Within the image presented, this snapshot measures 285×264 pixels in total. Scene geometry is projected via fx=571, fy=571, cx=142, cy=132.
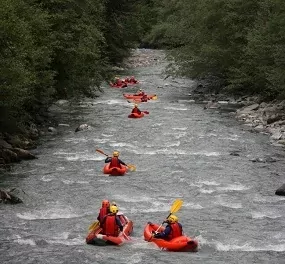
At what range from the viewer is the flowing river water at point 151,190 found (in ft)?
38.0

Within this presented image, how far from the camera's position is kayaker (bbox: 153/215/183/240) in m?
11.8

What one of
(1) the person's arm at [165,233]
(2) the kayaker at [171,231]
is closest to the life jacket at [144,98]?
(2) the kayaker at [171,231]

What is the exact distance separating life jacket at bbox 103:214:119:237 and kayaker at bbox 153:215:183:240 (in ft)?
2.76

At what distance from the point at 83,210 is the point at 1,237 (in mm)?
2617

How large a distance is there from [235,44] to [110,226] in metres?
20.3

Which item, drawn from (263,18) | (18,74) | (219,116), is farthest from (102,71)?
(18,74)

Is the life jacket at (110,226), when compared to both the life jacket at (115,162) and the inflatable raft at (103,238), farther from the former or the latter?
the life jacket at (115,162)

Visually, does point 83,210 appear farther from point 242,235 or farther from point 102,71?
point 102,71

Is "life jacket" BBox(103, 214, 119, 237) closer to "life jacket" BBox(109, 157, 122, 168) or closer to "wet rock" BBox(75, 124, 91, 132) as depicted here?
"life jacket" BBox(109, 157, 122, 168)

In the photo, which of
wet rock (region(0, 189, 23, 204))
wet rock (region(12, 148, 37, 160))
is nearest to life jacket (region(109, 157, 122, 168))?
wet rock (region(12, 148, 37, 160))

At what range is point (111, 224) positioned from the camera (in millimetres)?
12102

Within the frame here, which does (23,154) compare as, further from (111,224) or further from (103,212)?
(111,224)

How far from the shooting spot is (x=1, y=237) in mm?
12055

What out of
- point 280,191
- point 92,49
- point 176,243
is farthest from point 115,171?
point 92,49
